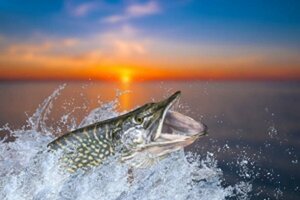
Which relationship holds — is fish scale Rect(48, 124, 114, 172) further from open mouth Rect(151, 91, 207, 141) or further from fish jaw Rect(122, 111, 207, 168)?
open mouth Rect(151, 91, 207, 141)

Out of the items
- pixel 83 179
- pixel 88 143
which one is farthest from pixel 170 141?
pixel 83 179

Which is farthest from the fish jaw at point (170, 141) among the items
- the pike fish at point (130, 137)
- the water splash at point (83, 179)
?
the water splash at point (83, 179)

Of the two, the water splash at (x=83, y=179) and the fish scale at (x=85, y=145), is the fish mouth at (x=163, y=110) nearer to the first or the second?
the water splash at (x=83, y=179)

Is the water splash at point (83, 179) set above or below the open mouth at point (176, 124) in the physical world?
below

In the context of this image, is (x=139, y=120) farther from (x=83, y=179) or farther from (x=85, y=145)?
(x=83, y=179)

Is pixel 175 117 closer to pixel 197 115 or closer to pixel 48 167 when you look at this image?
→ pixel 48 167

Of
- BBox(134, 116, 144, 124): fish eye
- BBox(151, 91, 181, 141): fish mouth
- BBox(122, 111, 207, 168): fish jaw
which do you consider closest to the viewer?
BBox(122, 111, 207, 168): fish jaw

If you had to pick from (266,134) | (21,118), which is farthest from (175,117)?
(21,118)

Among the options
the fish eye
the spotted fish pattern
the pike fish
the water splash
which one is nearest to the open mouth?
the pike fish
